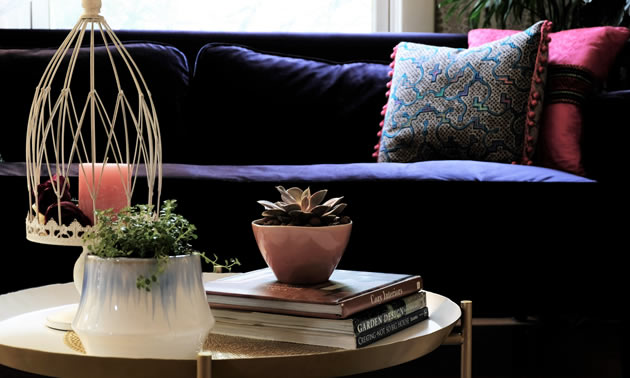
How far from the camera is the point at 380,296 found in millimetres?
889

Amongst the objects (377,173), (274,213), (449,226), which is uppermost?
(274,213)

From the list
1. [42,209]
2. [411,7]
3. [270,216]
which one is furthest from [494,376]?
[411,7]

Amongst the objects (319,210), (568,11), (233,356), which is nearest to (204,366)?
(233,356)

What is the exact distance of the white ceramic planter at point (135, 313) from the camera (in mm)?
750

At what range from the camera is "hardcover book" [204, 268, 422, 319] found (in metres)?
0.84

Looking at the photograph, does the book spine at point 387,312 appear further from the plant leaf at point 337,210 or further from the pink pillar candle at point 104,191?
the pink pillar candle at point 104,191

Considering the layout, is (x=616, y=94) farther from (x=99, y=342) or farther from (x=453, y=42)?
(x=99, y=342)

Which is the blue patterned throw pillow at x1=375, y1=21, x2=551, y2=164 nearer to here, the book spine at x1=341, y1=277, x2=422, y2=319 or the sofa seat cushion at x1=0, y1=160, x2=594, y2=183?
the sofa seat cushion at x1=0, y1=160, x2=594, y2=183

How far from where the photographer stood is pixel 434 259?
69.1 inches

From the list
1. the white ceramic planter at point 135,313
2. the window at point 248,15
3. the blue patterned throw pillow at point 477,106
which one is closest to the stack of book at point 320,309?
the white ceramic planter at point 135,313

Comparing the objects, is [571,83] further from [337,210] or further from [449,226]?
[337,210]

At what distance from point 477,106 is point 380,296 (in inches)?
53.0

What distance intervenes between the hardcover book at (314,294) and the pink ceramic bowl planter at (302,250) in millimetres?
16

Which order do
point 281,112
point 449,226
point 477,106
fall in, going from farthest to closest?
point 281,112
point 477,106
point 449,226
